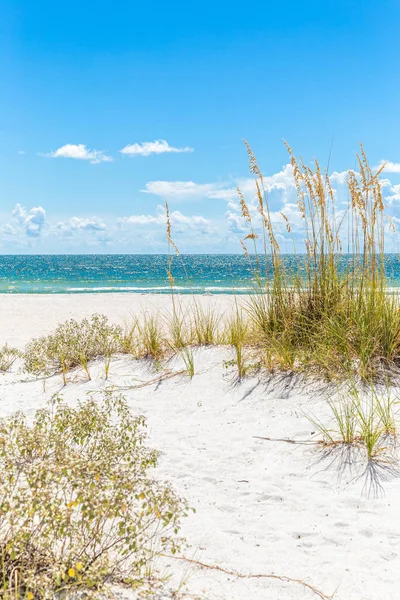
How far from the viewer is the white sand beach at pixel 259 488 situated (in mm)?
2803

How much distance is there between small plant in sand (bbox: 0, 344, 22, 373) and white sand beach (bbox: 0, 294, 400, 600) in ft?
5.27

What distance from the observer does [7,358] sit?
29.0 feet

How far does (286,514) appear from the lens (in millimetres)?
3457

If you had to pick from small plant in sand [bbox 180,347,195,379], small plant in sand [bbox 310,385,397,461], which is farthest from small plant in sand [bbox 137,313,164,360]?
small plant in sand [bbox 310,385,397,461]

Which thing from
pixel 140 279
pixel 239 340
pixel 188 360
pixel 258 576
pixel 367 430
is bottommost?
pixel 258 576

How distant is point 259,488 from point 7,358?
6.33m

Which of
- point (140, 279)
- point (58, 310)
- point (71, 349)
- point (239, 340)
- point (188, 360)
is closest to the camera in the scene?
point (239, 340)

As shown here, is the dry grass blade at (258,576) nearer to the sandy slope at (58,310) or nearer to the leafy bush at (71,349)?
the leafy bush at (71,349)

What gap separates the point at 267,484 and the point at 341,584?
3.84 ft

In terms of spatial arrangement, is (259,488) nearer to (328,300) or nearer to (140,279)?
(328,300)

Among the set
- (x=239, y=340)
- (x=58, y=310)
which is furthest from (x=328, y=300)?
(x=58, y=310)

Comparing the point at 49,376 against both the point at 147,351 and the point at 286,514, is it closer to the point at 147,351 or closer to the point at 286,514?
the point at 147,351

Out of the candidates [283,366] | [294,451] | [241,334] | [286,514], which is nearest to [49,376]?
[241,334]

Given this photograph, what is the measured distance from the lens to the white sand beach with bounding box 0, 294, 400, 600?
2803mm
